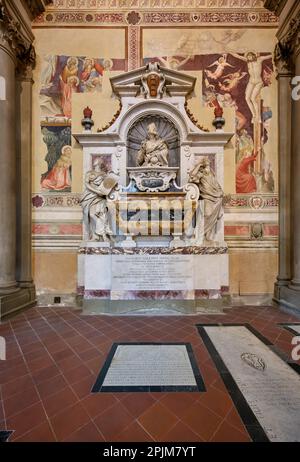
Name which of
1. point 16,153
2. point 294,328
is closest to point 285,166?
point 294,328

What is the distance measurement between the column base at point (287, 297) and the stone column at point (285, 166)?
11 cm

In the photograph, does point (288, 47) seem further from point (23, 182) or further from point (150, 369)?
point (150, 369)

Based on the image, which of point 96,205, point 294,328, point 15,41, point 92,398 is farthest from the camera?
point 96,205

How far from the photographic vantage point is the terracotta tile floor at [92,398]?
2.00 meters

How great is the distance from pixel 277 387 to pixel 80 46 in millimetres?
8180

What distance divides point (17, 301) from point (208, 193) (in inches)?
195

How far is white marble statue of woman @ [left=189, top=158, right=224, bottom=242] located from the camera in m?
5.46

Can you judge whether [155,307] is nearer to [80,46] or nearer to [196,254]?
[196,254]

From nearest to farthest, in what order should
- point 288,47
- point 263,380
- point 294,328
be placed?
point 263,380 < point 294,328 < point 288,47

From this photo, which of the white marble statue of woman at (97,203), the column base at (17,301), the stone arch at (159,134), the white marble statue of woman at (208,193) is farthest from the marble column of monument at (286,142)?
the column base at (17,301)

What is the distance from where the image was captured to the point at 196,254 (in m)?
5.20

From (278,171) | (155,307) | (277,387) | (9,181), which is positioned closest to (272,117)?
(278,171)

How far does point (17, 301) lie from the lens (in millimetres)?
5160

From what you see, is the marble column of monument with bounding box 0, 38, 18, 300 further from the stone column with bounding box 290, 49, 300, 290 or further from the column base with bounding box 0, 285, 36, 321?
the stone column with bounding box 290, 49, 300, 290
